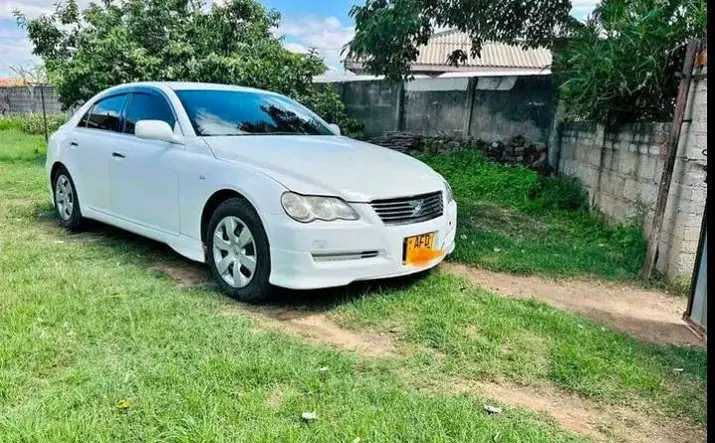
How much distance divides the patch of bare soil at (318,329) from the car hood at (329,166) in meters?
0.75

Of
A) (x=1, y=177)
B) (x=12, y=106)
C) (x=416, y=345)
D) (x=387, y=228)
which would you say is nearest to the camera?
(x=416, y=345)

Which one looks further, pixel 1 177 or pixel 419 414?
pixel 1 177

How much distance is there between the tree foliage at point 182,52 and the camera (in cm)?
893

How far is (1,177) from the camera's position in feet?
27.3

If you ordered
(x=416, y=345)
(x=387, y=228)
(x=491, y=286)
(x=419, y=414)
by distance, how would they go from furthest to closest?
(x=491, y=286) → (x=387, y=228) → (x=416, y=345) → (x=419, y=414)

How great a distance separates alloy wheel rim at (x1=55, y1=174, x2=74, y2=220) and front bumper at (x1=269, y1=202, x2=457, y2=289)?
2.93m

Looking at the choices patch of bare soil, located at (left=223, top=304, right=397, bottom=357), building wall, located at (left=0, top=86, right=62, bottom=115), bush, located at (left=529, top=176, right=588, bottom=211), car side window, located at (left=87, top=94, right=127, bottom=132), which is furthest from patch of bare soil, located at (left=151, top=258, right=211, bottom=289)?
building wall, located at (left=0, top=86, right=62, bottom=115)

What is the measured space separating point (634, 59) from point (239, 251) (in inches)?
156

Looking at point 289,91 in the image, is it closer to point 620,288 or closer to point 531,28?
point 531,28

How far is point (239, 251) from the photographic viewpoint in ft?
11.6

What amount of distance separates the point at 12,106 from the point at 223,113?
65.5 ft

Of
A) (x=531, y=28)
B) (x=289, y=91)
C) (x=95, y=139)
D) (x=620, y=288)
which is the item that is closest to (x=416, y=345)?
(x=620, y=288)

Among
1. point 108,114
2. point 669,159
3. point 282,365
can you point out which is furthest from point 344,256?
point 108,114

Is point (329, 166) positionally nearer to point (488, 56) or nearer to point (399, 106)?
point (399, 106)
